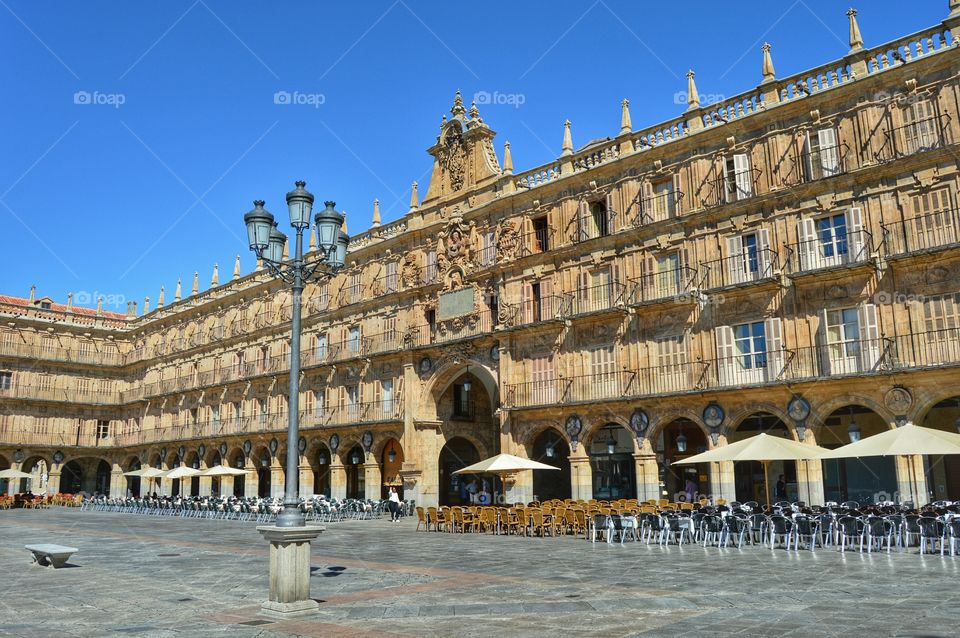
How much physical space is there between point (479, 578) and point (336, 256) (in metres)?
5.39

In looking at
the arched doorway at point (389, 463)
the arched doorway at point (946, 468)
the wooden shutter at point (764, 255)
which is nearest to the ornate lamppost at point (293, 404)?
the wooden shutter at point (764, 255)

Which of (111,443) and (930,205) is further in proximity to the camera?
(111,443)

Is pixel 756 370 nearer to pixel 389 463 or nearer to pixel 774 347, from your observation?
pixel 774 347

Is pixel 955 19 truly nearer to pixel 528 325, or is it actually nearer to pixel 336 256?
pixel 528 325

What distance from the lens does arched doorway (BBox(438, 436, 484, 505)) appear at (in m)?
36.2

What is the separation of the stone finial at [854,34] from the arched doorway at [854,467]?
34.8 ft

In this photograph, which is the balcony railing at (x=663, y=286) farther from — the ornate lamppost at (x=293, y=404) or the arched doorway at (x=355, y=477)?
the arched doorway at (x=355, y=477)

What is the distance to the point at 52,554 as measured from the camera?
1392cm

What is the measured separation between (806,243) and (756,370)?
4.06m

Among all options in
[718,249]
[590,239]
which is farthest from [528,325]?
[718,249]

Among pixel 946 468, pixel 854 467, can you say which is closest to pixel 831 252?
pixel 854 467

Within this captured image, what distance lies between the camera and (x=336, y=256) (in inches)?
459

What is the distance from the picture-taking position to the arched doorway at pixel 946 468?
74.9 feet

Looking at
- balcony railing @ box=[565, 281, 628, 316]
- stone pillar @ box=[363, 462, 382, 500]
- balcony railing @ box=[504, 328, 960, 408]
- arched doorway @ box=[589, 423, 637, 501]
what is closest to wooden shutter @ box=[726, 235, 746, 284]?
balcony railing @ box=[504, 328, 960, 408]
